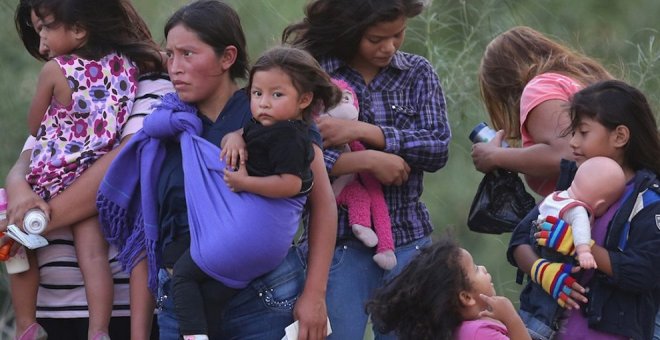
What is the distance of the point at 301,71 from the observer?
11.4 ft

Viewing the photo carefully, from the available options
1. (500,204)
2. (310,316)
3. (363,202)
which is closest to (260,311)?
(310,316)

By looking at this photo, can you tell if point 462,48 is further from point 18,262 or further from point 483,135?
point 18,262

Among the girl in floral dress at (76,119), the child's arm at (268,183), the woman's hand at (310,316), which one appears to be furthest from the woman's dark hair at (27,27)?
the woman's hand at (310,316)

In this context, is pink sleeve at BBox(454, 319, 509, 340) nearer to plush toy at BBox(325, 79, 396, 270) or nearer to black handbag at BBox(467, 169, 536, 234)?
plush toy at BBox(325, 79, 396, 270)

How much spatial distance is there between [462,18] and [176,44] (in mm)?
3603

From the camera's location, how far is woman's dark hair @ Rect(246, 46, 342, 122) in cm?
345

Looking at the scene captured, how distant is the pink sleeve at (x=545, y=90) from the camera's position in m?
4.03

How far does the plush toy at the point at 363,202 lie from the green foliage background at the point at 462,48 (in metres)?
2.18

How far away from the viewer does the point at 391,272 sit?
3.92m

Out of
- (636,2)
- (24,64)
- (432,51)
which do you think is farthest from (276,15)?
(636,2)

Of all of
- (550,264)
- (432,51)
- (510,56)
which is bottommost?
(432,51)

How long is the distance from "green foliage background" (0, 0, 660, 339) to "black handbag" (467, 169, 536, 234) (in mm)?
Result: 1799

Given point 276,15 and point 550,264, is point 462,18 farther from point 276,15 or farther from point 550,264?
point 550,264

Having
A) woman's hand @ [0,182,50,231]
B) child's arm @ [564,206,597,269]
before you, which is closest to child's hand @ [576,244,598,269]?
child's arm @ [564,206,597,269]
